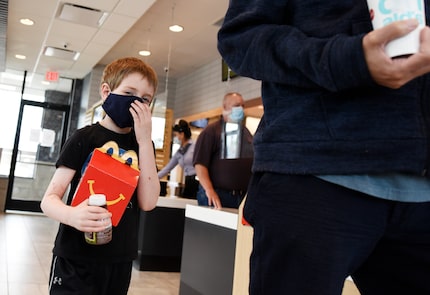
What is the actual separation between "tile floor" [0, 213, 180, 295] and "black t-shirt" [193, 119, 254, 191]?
1.08 m

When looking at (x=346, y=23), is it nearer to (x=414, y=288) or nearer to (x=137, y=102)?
(x=414, y=288)

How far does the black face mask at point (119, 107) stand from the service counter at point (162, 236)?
3012mm

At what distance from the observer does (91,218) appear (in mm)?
1153

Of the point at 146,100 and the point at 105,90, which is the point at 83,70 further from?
the point at 146,100

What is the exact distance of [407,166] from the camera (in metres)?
0.63

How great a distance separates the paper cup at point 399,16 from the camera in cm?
55

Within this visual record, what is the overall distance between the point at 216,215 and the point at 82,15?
4.12 meters

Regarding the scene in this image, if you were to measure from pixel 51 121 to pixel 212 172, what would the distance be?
7342mm

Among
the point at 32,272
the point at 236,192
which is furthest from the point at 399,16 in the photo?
the point at 32,272

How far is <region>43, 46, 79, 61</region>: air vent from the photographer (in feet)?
24.1

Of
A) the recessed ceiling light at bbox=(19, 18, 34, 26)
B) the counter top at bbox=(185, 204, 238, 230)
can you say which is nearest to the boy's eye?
the counter top at bbox=(185, 204, 238, 230)

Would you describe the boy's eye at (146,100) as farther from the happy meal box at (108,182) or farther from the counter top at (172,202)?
the counter top at (172,202)

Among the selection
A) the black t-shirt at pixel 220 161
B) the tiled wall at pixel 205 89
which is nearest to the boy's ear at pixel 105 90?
the black t-shirt at pixel 220 161

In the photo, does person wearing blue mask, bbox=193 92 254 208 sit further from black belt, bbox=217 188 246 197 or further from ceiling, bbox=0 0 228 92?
ceiling, bbox=0 0 228 92
